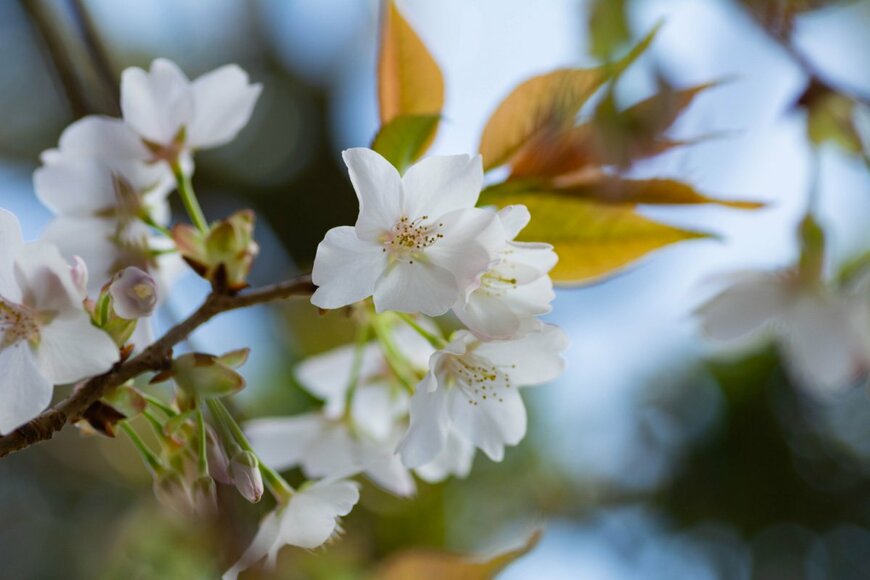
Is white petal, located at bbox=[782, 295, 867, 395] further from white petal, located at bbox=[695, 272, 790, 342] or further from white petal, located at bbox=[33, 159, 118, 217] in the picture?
white petal, located at bbox=[33, 159, 118, 217]

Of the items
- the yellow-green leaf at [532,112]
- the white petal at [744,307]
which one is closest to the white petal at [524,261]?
the yellow-green leaf at [532,112]

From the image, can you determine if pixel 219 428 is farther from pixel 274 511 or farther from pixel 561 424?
pixel 561 424

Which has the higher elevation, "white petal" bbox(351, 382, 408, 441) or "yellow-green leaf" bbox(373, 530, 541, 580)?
"white petal" bbox(351, 382, 408, 441)

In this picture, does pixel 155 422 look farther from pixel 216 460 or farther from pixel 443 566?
pixel 443 566

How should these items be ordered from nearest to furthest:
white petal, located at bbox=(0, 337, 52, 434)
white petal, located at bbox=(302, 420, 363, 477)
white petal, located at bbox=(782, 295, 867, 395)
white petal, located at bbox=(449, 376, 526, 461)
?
white petal, located at bbox=(0, 337, 52, 434) < white petal, located at bbox=(449, 376, 526, 461) < white petal, located at bbox=(302, 420, 363, 477) < white petal, located at bbox=(782, 295, 867, 395)

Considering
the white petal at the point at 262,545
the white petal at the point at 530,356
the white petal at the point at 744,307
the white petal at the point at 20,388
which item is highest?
the white petal at the point at 20,388

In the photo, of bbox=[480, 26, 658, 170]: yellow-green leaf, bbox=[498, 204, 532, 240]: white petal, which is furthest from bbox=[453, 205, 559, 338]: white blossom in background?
bbox=[480, 26, 658, 170]: yellow-green leaf

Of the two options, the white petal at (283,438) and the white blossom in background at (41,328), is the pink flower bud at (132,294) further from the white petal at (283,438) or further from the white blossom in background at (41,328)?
the white petal at (283,438)
